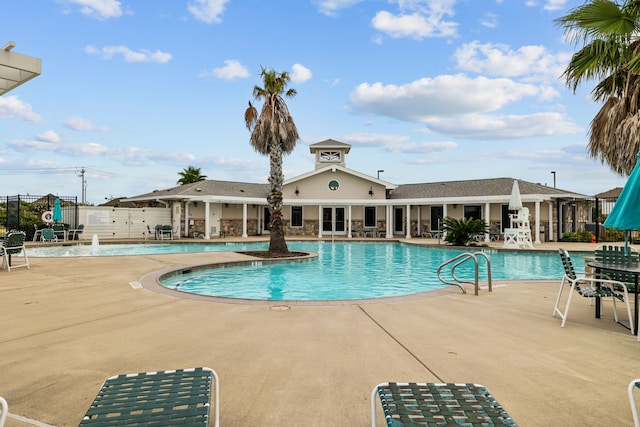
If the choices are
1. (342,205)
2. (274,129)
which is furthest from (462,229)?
(274,129)

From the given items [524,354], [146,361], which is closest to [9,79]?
[146,361]

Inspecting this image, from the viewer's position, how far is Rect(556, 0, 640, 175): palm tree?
5.84 meters

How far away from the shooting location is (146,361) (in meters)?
3.66

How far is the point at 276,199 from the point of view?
15.1 metres

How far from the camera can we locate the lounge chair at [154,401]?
1919mm

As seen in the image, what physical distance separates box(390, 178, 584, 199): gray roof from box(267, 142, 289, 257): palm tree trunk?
1506cm

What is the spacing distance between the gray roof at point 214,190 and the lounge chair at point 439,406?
23687mm

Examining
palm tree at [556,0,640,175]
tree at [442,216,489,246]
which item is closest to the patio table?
palm tree at [556,0,640,175]

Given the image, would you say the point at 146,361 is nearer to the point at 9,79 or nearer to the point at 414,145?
the point at 9,79

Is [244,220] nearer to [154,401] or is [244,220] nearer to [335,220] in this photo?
[335,220]

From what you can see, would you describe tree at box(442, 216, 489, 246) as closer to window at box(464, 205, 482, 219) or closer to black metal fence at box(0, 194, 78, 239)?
window at box(464, 205, 482, 219)

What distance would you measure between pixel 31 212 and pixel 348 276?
67.7ft

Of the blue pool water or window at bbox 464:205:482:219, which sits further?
window at bbox 464:205:482:219

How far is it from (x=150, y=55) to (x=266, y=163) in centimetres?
805
